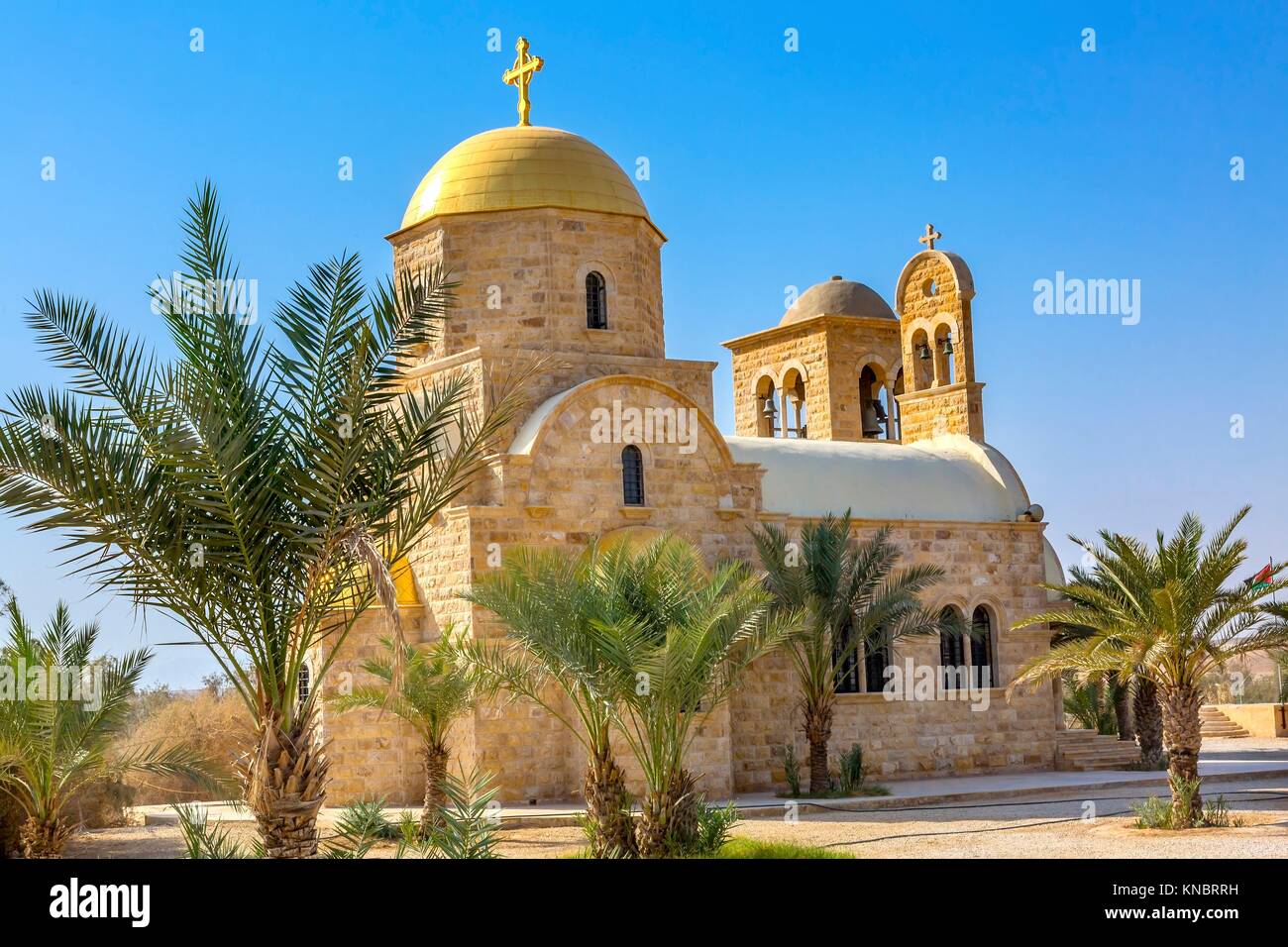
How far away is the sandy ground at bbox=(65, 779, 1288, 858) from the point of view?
13555 mm

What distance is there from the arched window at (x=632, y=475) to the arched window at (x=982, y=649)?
21.1ft

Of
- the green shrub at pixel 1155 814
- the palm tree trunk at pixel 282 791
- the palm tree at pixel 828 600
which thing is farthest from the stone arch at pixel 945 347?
the palm tree trunk at pixel 282 791

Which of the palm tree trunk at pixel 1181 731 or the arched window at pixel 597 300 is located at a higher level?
the arched window at pixel 597 300

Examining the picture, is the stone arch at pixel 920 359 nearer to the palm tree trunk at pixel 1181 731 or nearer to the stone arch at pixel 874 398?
the stone arch at pixel 874 398

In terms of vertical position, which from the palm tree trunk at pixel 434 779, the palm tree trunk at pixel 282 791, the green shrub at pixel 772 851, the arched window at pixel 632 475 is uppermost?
the arched window at pixel 632 475

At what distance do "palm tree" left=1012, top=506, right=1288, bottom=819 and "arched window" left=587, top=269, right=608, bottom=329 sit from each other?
26.9 feet

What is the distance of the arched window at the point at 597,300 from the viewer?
2123 centimetres

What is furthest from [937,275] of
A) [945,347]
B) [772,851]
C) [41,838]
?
[41,838]

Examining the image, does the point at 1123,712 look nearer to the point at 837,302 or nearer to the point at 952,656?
the point at 952,656

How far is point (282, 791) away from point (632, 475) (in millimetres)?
10752

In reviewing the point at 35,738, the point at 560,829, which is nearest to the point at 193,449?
the point at 35,738

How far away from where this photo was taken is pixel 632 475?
2016 centimetres
